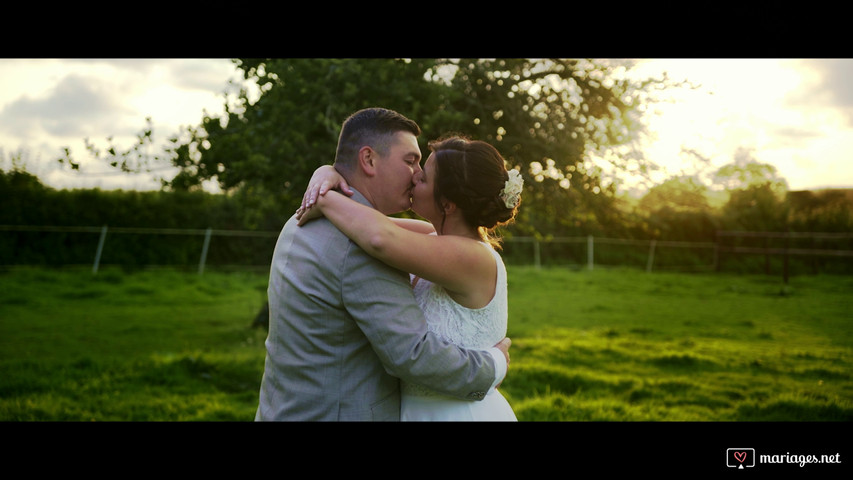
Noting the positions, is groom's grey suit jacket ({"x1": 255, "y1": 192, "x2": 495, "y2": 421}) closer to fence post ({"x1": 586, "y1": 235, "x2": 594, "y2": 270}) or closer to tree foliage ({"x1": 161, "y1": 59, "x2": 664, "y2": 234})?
tree foliage ({"x1": 161, "y1": 59, "x2": 664, "y2": 234})

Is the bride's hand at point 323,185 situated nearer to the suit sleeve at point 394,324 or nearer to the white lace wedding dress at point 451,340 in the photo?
the suit sleeve at point 394,324

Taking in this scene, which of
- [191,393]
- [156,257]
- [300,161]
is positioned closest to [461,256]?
[300,161]

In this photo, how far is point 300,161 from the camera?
22.7 feet

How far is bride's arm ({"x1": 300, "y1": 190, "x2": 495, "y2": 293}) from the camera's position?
2.05 metres

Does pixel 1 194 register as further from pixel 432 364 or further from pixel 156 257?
pixel 432 364

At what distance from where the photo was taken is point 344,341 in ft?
6.99

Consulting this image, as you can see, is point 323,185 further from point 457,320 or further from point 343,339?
point 457,320

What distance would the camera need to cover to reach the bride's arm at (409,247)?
6.73 feet

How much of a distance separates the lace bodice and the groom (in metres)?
0.14

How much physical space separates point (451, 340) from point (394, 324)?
0.42 m

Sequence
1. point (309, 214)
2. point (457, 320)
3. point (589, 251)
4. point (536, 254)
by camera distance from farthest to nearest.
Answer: point (589, 251), point (536, 254), point (457, 320), point (309, 214)
